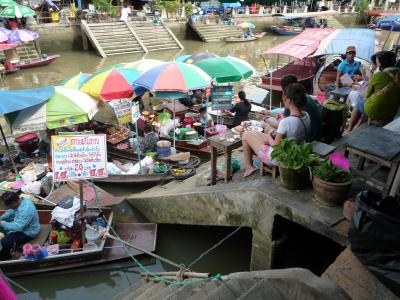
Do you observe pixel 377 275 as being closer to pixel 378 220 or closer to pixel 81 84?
pixel 378 220

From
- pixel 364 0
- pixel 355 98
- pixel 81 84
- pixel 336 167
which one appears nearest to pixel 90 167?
pixel 336 167

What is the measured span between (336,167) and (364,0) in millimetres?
48113

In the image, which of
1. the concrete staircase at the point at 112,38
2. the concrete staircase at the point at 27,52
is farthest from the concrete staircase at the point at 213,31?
the concrete staircase at the point at 27,52

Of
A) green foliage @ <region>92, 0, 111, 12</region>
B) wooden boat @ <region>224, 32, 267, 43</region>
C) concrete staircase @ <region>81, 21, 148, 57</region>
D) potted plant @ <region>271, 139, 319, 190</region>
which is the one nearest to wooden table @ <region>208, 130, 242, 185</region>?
potted plant @ <region>271, 139, 319, 190</region>

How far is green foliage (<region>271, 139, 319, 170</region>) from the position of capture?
12.4ft

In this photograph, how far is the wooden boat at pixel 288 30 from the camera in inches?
1268

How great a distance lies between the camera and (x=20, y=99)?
247 inches

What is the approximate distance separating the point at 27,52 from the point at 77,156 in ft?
60.2

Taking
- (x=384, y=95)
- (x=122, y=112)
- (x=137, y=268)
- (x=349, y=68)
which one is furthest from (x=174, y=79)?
(x=349, y=68)

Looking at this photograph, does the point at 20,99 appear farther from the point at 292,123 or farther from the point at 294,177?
the point at 294,177

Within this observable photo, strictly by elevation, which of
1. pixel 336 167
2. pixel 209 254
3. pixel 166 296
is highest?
pixel 336 167

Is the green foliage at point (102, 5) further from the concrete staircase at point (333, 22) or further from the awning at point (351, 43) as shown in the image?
the concrete staircase at point (333, 22)

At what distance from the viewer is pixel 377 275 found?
8.73 feet

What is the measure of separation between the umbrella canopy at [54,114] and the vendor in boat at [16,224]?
6.22 feet
